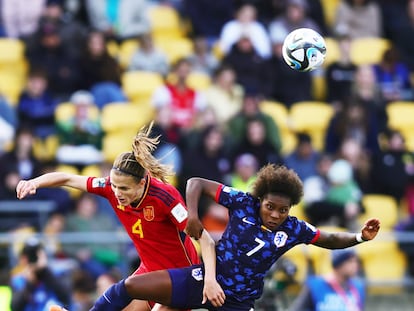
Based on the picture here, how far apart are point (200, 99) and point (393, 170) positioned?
8.05 ft

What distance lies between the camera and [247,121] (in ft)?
50.2

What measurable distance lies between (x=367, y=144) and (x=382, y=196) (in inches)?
30.0

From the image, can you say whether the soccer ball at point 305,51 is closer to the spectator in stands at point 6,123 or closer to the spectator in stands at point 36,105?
the spectator in stands at point 6,123

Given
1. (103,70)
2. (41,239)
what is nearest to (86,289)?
(41,239)

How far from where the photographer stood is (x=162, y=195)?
9.48 metres

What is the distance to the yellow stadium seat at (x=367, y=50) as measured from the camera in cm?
1730

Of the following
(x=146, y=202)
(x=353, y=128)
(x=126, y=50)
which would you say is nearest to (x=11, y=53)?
(x=126, y=50)

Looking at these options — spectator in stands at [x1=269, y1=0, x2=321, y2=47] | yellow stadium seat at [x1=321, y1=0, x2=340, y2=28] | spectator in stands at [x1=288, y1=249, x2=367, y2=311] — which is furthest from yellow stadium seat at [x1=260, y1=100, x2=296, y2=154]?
spectator in stands at [x1=288, y1=249, x2=367, y2=311]

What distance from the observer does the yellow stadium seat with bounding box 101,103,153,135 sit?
15.3 meters

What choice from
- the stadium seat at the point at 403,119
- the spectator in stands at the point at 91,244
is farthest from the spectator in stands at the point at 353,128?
the spectator in stands at the point at 91,244

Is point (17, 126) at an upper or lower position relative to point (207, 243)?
lower

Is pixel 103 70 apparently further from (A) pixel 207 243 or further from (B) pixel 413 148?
(A) pixel 207 243

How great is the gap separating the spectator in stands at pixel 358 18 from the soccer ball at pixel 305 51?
25.1 feet

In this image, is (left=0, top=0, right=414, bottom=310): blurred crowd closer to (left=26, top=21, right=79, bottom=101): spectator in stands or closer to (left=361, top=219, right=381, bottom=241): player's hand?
(left=26, top=21, right=79, bottom=101): spectator in stands
